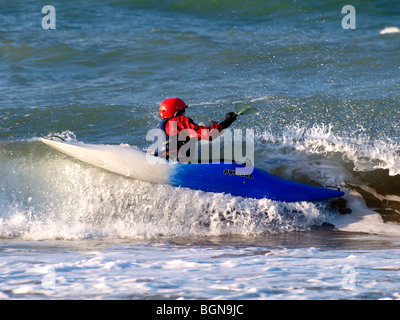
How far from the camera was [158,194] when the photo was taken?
6652 millimetres

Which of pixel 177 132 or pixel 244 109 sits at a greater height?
pixel 244 109

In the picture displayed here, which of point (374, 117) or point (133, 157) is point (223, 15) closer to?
point (374, 117)

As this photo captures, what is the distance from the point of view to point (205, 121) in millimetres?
9641

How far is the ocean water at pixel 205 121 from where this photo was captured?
13.8ft

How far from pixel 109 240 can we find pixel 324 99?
5.75 metres

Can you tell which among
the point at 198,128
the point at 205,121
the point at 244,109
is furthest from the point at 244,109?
the point at 205,121

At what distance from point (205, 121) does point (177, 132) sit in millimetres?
3425

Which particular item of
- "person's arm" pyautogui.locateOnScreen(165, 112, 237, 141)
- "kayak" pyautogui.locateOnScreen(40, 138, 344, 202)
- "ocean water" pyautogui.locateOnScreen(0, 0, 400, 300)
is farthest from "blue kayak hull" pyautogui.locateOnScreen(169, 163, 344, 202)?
"person's arm" pyautogui.locateOnScreen(165, 112, 237, 141)

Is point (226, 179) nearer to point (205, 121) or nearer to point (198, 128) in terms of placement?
point (198, 128)

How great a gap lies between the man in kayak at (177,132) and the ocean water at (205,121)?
0.46 meters

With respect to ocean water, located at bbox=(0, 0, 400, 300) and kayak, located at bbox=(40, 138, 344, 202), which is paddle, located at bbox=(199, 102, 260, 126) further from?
ocean water, located at bbox=(0, 0, 400, 300)

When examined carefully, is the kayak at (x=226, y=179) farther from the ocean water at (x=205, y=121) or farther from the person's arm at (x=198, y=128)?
the person's arm at (x=198, y=128)

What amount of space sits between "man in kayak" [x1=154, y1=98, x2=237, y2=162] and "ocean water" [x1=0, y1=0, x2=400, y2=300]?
0.46 meters
